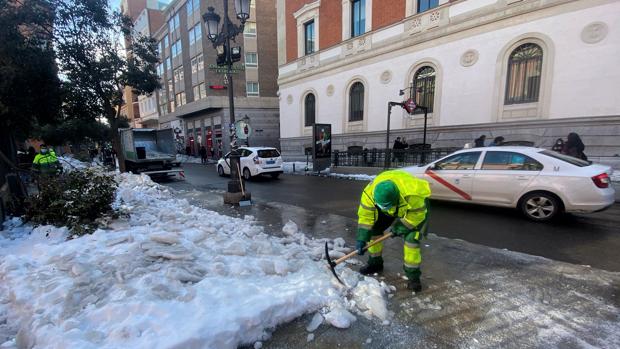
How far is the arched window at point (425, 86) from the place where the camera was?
594 inches

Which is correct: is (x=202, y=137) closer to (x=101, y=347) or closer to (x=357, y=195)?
(x=357, y=195)

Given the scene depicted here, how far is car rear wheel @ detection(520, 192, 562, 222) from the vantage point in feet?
18.4

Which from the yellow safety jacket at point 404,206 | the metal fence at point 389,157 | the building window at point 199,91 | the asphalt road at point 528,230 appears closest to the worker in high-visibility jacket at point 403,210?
the yellow safety jacket at point 404,206

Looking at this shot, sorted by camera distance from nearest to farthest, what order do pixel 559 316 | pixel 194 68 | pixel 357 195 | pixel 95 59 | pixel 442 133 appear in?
pixel 559 316, pixel 357 195, pixel 95 59, pixel 442 133, pixel 194 68

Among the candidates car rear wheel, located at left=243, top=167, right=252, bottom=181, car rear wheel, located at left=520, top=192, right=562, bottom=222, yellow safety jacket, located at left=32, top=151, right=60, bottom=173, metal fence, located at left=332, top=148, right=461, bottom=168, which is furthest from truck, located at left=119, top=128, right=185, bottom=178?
car rear wheel, located at left=520, top=192, right=562, bottom=222

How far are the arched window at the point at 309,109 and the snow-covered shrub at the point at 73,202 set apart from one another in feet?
56.6

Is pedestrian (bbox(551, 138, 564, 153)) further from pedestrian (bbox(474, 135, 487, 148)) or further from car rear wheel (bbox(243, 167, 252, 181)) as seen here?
car rear wheel (bbox(243, 167, 252, 181))

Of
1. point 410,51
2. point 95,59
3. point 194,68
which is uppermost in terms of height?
point 194,68

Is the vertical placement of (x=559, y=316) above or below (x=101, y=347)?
below

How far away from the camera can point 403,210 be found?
3.08 meters

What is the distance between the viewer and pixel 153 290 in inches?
109

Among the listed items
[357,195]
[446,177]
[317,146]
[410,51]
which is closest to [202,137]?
[317,146]

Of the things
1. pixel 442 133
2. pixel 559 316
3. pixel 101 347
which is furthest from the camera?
pixel 442 133

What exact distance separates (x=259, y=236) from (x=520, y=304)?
135 inches
